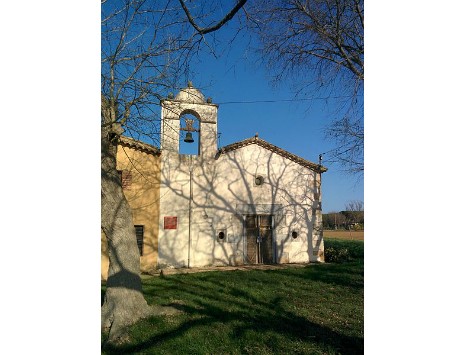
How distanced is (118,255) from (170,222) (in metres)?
5.60

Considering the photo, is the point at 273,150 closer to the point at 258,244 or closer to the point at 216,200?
the point at 216,200

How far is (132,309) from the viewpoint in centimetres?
470

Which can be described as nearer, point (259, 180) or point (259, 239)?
point (259, 239)

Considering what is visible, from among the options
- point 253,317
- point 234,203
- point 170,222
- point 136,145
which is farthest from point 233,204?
point 253,317

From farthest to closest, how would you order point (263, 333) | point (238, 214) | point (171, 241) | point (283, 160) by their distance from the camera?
point (283, 160), point (238, 214), point (171, 241), point (263, 333)

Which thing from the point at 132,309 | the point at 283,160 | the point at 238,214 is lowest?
the point at 132,309

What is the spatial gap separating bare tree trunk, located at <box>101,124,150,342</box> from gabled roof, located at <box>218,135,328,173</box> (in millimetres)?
6606

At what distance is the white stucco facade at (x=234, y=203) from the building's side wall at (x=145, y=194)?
238mm

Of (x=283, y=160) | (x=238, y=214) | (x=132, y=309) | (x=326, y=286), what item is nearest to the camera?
(x=132, y=309)

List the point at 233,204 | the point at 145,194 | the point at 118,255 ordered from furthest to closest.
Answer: the point at 233,204, the point at 145,194, the point at 118,255

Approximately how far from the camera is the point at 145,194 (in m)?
10.1
